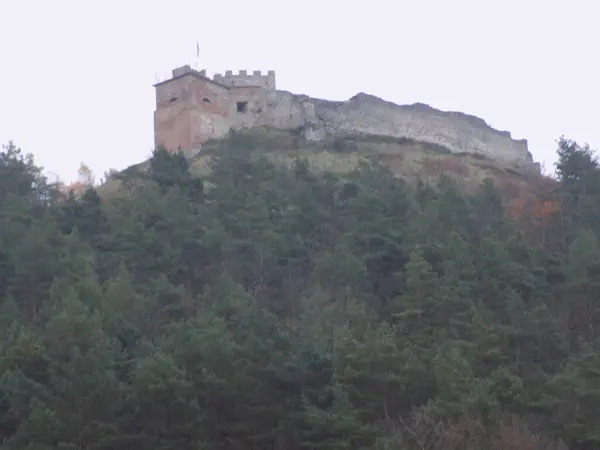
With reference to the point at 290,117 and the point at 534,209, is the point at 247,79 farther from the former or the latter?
the point at 534,209

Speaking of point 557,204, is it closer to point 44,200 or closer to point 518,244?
point 518,244

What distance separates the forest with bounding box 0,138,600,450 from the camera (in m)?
23.4

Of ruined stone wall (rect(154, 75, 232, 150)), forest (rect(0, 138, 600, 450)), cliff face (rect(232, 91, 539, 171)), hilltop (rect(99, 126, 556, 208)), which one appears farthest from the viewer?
cliff face (rect(232, 91, 539, 171))

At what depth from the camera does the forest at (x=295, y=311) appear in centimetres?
2344

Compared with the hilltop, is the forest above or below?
below

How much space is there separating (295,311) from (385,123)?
66.2 feet

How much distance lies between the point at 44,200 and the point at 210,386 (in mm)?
18106

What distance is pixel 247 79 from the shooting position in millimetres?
48812

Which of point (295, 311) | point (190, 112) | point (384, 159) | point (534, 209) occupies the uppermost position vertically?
Result: point (190, 112)

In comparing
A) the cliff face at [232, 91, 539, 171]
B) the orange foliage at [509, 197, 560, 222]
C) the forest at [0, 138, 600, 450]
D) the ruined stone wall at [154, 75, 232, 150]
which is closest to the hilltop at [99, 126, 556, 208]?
the cliff face at [232, 91, 539, 171]

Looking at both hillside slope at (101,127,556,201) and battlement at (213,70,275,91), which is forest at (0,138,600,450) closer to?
hillside slope at (101,127,556,201)

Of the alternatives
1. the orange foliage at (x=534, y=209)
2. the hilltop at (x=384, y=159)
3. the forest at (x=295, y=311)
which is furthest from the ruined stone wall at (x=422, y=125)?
the orange foliage at (x=534, y=209)

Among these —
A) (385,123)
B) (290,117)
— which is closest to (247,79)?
(290,117)

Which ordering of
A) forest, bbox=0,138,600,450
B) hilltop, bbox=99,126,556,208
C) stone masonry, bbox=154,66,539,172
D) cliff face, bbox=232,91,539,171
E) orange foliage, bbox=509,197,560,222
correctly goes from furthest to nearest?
cliff face, bbox=232,91,539,171, stone masonry, bbox=154,66,539,172, hilltop, bbox=99,126,556,208, orange foliage, bbox=509,197,560,222, forest, bbox=0,138,600,450
